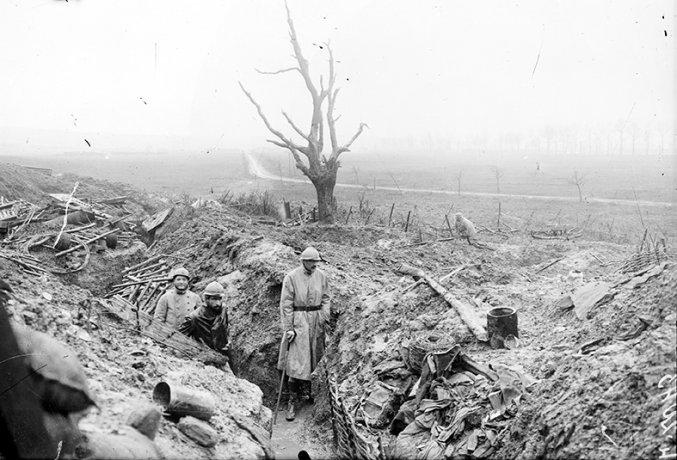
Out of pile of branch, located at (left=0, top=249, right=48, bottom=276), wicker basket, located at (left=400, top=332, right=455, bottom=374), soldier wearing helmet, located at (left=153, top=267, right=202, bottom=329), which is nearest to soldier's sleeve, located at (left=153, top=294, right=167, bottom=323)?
soldier wearing helmet, located at (left=153, top=267, right=202, bottom=329)

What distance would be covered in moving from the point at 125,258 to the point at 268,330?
588 centimetres

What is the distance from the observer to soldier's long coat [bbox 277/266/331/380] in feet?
22.7

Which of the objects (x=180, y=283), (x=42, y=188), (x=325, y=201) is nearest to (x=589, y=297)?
(x=180, y=283)

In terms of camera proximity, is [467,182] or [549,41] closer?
[467,182]

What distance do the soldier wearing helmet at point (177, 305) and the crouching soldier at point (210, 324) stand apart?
0.32 metres

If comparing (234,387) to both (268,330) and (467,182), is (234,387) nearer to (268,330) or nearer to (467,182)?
(268,330)

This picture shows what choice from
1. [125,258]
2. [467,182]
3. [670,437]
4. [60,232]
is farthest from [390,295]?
[467,182]

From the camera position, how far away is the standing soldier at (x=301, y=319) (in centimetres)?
693

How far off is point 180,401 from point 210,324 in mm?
2849

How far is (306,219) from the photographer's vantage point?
16578 mm

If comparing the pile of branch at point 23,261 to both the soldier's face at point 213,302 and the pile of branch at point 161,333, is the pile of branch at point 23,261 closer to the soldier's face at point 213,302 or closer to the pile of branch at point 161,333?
the pile of branch at point 161,333

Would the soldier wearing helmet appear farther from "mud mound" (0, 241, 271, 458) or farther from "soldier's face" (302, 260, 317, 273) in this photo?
"soldier's face" (302, 260, 317, 273)

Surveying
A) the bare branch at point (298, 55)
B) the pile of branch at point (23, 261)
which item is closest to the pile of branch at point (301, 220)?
the bare branch at point (298, 55)

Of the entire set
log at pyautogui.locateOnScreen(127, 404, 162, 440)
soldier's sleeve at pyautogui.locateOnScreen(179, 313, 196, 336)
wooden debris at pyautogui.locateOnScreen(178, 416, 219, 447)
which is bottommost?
soldier's sleeve at pyautogui.locateOnScreen(179, 313, 196, 336)
